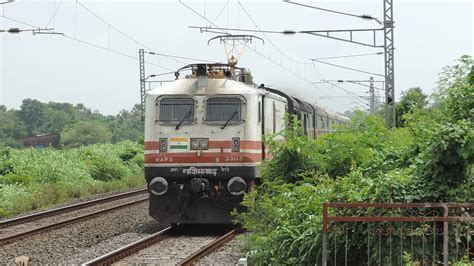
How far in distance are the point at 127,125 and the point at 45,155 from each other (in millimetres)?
75677

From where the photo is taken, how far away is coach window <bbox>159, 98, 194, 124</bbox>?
583 inches

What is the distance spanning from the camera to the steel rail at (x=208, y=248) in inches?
437

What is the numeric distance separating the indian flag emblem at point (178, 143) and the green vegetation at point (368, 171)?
281cm

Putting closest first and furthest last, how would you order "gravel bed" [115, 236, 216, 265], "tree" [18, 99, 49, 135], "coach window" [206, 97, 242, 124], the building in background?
"gravel bed" [115, 236, 216, 265], "coach window" [206, 97, 242, 124], the building in background, "tree" [18, 99, 49, 135]

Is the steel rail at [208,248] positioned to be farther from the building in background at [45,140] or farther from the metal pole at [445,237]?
the building in background at [45,140]

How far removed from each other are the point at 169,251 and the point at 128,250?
77 cm

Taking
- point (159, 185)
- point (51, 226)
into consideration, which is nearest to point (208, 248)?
point (159, 185)

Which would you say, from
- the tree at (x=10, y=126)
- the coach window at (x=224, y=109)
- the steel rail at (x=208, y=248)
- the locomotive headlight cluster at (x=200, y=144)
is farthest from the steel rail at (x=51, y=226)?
the tree at (x=10, y=126)

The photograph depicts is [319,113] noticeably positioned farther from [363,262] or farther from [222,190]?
[363,262]

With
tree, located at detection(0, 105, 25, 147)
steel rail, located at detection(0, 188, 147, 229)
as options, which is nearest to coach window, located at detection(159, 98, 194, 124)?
steel rail, located at detection(0, 188, 147, 229)

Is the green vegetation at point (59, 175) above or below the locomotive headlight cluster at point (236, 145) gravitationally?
below

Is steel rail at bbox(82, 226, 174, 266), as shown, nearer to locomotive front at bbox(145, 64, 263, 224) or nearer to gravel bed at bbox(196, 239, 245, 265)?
locomotive front at bbox(145, 64, 263, 224)

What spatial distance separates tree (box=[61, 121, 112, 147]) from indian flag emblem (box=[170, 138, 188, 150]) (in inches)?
3006

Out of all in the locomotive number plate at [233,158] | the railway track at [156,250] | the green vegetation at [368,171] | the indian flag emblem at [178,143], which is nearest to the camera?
the green vegetation at [368,171]
